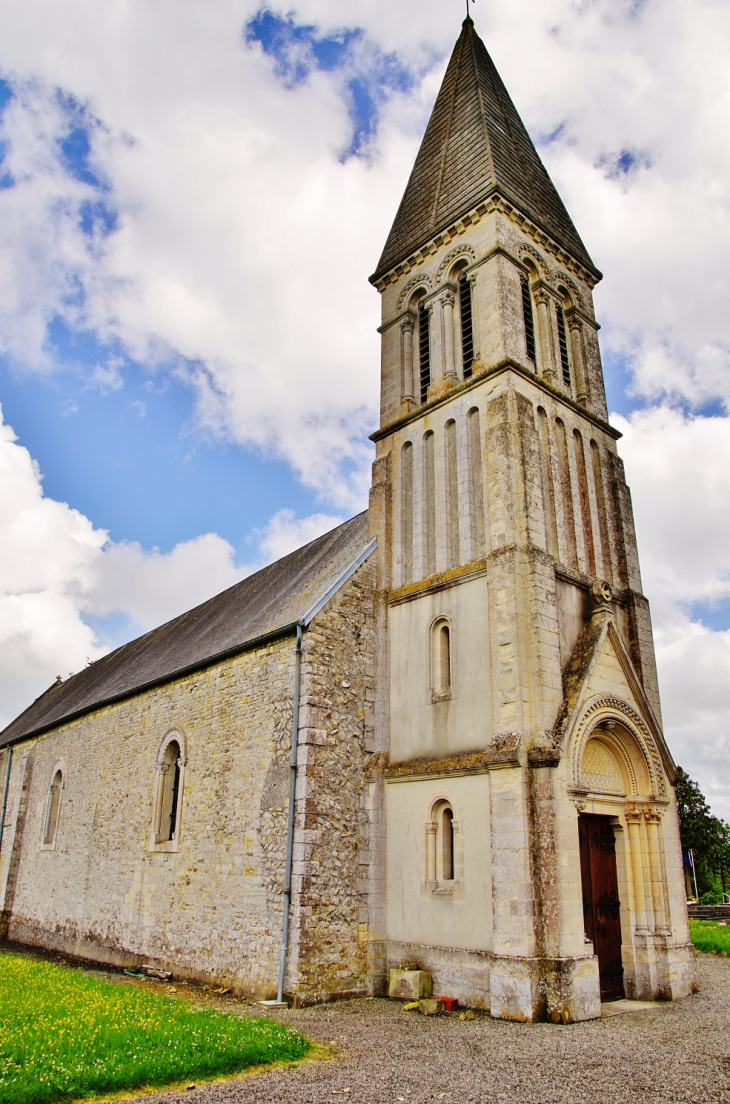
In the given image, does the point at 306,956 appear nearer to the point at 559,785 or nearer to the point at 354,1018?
the point at 354,1018

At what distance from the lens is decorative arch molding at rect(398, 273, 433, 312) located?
15914 mm

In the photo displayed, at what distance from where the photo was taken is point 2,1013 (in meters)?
8.22

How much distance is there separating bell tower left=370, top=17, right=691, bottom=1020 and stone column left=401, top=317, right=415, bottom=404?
Result: 2.5 inches

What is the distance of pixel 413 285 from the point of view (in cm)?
1625

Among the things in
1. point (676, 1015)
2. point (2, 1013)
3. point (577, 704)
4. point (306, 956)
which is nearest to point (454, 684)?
point (577, 704)

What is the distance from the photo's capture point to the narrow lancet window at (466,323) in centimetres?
1459

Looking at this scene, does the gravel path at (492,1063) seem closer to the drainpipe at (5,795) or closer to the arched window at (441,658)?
the arched window at (441,658)

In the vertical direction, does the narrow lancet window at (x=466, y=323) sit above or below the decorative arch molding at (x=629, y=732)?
above

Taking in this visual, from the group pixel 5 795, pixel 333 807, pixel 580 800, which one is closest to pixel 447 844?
pixel 333 807

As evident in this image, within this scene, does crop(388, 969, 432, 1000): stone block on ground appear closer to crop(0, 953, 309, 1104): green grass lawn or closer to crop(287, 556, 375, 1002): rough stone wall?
crop(287, 556, 375, 1002): rough stone wall

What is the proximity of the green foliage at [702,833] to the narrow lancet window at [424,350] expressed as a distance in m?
34.2

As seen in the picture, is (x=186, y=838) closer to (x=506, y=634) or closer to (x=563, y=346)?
(x=506, y=634)

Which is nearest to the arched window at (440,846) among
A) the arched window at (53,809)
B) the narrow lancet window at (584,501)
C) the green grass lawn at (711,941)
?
the narrow lancet window at (584,501)

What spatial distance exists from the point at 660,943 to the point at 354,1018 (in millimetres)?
4914
